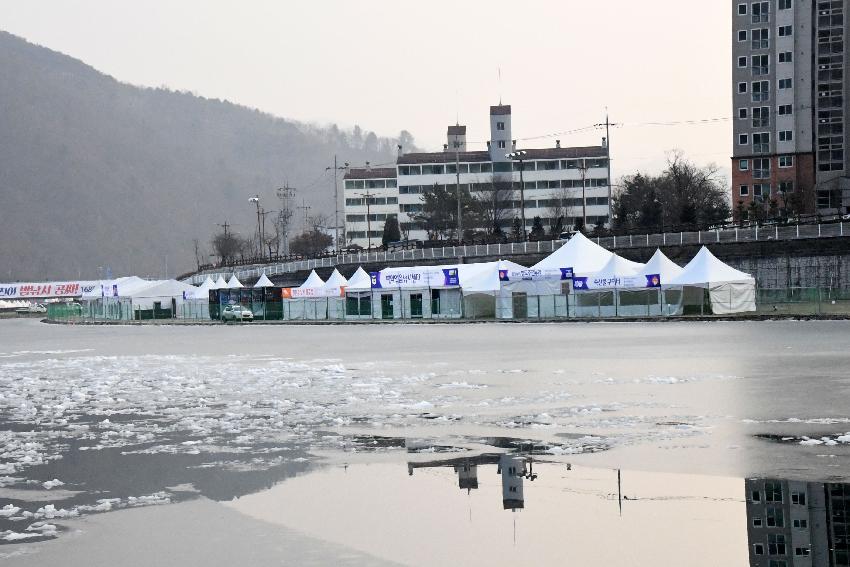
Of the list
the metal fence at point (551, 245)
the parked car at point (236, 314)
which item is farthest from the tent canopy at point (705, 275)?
the parked car at point (236, 314)

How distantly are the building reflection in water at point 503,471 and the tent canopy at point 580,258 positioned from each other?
55981mm

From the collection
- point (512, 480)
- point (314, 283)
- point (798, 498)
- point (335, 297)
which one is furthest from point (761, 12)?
point (798, 498)

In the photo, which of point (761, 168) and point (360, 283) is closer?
point (360, 283)

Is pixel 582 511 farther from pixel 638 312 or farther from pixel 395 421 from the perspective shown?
pixel 638 312

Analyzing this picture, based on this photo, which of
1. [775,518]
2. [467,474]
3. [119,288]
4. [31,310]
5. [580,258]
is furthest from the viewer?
[31,310]

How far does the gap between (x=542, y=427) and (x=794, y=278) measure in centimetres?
7542

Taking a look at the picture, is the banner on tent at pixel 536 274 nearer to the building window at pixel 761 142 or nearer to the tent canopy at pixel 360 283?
the tent canopy at pixel 360 283

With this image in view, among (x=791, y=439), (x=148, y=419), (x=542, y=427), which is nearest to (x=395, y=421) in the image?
(x=542, y=427)

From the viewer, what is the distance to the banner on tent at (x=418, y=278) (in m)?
76.7

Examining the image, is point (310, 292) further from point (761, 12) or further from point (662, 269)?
point (761, 12)

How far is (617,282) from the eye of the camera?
66750 mm

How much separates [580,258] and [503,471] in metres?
58.6

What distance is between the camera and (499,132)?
195125mm

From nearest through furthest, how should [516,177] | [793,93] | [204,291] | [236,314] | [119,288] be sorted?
[236,314] < [204,291] < [119,288] < [793,93] < [516,177]
